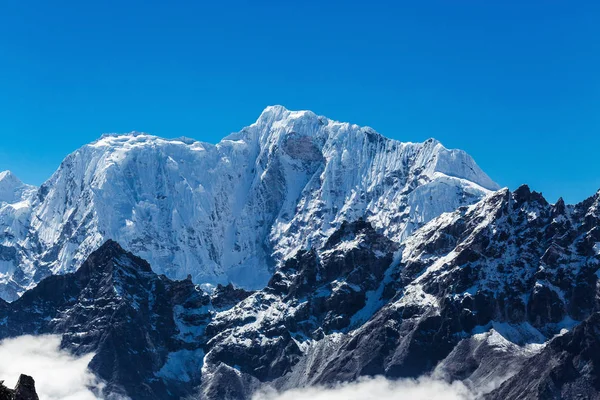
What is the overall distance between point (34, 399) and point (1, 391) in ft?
6.85

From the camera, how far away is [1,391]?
214ft

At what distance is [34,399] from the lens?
218ft
